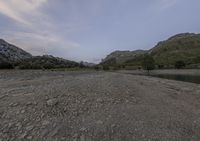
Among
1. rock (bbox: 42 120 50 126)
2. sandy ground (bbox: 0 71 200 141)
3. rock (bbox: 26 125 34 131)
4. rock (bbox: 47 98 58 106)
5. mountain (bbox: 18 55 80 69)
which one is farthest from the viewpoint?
mountain (bbox: 18 55 80 69)

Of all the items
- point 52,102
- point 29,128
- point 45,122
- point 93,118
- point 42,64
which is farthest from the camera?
point 42,64

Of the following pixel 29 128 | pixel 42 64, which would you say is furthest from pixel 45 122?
pixel 42 64

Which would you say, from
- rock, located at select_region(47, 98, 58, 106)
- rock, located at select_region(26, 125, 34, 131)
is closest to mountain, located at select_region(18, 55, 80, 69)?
rock, located at select_region(47, 98, 58, 106)

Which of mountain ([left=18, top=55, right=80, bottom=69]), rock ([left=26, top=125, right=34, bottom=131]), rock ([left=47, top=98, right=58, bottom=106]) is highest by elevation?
mountain ([left=18, top=55, right=80, bottom=69])

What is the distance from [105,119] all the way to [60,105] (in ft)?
8.51

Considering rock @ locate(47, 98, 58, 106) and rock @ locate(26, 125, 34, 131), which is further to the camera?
rock @ locate(47, 98, 58, 106)

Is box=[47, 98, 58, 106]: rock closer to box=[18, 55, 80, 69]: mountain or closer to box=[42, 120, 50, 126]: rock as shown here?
box=[42, 120, 50, 126]: rock

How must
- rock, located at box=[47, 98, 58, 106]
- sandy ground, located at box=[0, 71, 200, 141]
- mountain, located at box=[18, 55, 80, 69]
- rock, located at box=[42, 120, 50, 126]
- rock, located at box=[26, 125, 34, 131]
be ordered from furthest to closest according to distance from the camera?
mountain, located at box=[18, 55, 80, 69], rock, located at box=[47, 98, 58, 106], rock, located at box=[42, 120, 50, 126], rock, located at box=[26, 125, 34, 131], sandy ground, located at box=[0, 71, 200, 141]

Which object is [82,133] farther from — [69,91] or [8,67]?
[8,67]

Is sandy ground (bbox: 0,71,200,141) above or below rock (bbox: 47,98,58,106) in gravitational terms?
below

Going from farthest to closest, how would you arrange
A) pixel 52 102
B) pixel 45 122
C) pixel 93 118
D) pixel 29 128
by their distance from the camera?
pixel 52 102
pixel 93 118
pixel 45 122
pixel 29 128

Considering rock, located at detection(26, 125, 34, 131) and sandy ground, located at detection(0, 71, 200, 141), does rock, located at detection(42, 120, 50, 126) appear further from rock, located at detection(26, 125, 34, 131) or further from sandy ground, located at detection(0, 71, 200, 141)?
rock, located at detection(26, 125, 34, 131)

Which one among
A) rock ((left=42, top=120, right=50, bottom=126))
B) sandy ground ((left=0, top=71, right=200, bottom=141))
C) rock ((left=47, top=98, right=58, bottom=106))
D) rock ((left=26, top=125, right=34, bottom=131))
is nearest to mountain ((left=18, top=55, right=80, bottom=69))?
rock ((left=47, top=98, right=58, bottom=106))

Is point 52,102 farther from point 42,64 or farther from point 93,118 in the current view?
point 42,64
